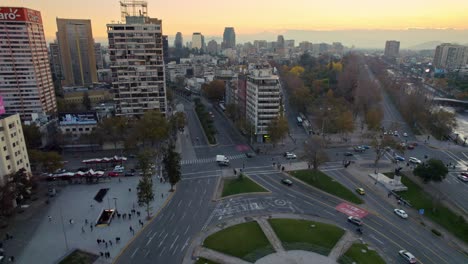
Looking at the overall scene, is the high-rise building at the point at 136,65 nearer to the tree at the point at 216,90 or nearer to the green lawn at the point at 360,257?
the tree at the point at 216,90

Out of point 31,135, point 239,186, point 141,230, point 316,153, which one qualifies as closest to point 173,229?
point 141,230

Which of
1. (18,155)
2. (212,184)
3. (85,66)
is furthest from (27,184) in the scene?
(85,66)

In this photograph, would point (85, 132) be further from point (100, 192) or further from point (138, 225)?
point (138, 225)

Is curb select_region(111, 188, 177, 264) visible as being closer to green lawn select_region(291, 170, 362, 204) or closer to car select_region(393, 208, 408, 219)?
green lawn select_region(291, 170, 362, 204)

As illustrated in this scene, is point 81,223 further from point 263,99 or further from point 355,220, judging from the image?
point 263,99

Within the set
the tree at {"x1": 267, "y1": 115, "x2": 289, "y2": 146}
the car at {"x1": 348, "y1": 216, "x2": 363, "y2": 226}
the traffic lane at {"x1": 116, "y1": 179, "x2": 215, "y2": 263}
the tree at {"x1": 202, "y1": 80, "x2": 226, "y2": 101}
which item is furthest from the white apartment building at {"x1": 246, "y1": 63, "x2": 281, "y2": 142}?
the tree at {"x1": 202, "y1": 80, "x2": 226, "y2": 101}

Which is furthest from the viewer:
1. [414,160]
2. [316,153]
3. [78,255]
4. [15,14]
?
[15,14]
